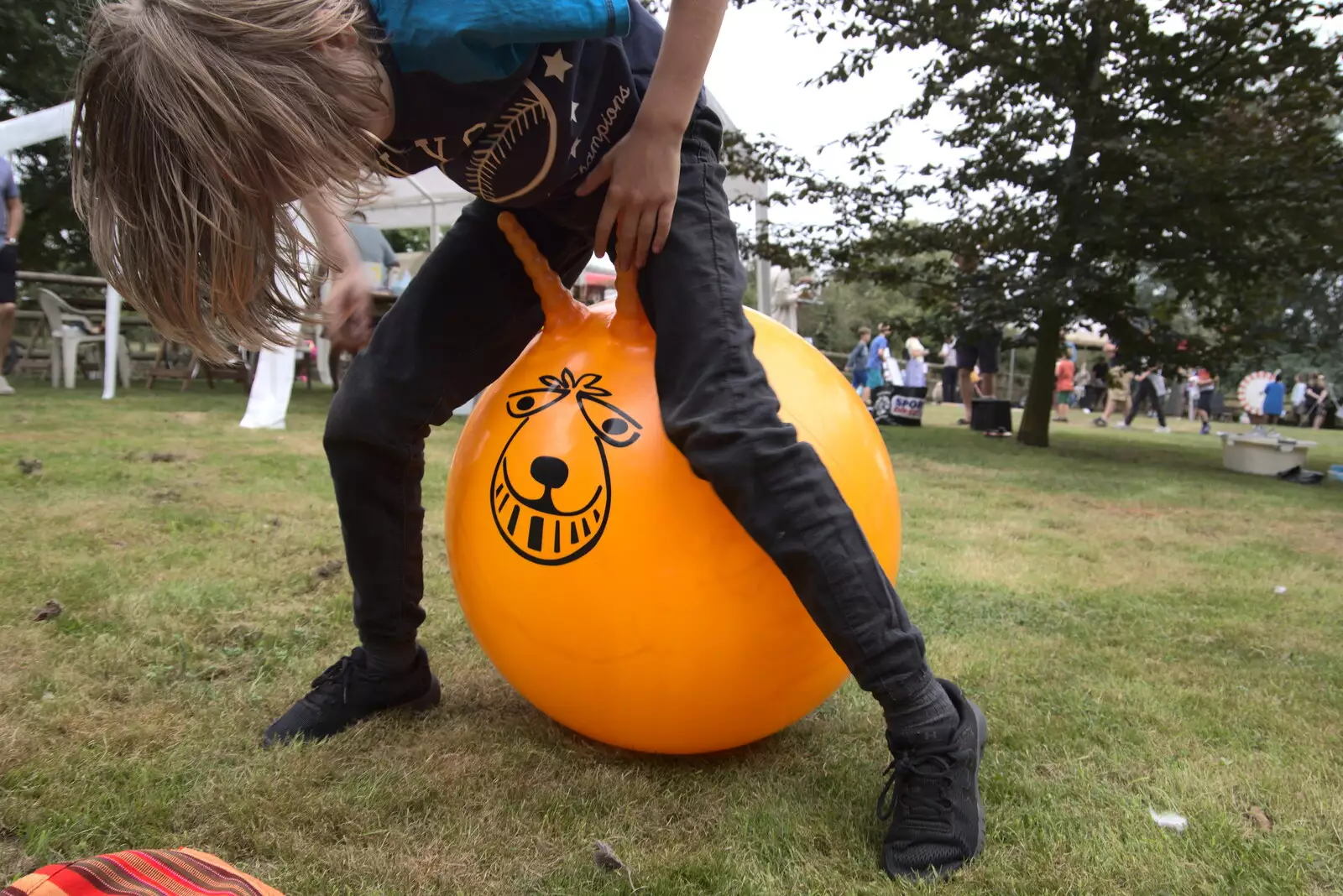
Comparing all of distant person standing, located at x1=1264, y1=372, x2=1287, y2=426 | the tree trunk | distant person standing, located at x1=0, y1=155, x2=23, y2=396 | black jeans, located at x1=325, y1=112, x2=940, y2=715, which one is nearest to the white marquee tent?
distant person standing, located at x1=0, y1=155, x2=23, y2=396

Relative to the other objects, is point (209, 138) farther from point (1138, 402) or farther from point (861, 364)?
point (1138, 402)

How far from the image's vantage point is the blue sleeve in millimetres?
1351

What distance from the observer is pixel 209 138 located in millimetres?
1277

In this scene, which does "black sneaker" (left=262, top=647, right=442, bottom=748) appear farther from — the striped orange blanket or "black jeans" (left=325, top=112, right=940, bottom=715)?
the striped orange blanket

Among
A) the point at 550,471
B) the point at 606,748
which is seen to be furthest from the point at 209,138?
the point at 606,748

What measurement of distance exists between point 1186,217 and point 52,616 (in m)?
8.51

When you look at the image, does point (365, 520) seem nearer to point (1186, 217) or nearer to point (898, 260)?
point (1186, 217)

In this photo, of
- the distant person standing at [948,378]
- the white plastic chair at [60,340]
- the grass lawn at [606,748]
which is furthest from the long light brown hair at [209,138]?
the distant person standing at [948,378]

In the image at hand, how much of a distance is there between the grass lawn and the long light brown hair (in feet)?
2.93

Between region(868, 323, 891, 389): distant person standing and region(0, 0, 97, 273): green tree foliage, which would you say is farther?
region(868, 323, 891, 389): distant person standing

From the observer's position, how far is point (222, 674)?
7.59 ft

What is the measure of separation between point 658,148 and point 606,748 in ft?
4.12

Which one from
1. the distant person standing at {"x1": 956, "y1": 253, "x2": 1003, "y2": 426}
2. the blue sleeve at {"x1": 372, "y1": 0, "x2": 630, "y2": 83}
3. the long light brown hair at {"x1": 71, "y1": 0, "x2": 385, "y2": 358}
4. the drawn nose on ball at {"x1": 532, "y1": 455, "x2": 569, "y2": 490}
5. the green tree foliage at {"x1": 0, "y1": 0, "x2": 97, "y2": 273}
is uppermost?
the green tree foliage at {"x1": 0, "y1": 0, "x2": 97, "y2": 273}

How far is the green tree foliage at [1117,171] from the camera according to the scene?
7.49 m
